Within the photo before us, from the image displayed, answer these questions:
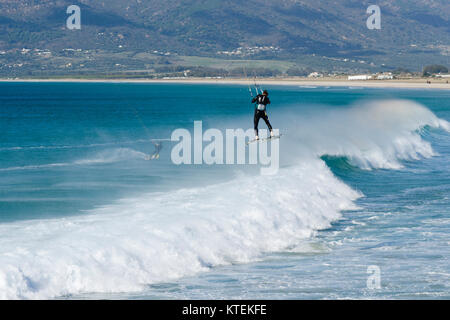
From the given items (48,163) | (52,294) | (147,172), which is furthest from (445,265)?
(48,163)

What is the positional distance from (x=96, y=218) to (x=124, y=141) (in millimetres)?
26743

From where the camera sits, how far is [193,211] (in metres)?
17.9

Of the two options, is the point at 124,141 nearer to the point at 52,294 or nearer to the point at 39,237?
the point at 39,237

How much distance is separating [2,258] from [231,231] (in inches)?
217

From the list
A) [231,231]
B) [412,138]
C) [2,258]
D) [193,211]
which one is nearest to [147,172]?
[193,211]

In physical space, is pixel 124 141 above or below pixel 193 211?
above

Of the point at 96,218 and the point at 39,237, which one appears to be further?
the point at 96,218

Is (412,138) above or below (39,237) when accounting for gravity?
above

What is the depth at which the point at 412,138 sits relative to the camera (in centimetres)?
4369

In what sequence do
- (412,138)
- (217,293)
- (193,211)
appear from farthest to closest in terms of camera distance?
(412,138) → (193,211) → (217,293)
